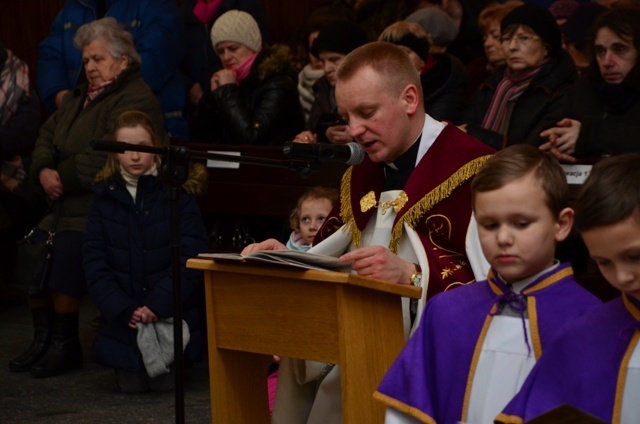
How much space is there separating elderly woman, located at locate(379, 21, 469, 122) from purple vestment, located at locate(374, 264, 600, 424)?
3.23m

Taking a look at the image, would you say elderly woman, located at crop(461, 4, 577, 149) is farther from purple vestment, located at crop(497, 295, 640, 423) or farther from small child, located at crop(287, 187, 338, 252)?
purple vestment, located at crop(497, 295, 640, 423)

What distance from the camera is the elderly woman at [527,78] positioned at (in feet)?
19.1

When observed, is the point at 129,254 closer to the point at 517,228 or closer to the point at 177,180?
the point at 177,180

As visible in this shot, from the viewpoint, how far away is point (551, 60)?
19.4 ft

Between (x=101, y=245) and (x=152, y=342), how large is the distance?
603 millimetres

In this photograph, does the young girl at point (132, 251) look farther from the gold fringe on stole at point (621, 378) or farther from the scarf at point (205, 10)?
the gold fringe on stole at point (621, 378)

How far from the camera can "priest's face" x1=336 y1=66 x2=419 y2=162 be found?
3.91 metres

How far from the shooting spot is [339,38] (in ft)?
21.6

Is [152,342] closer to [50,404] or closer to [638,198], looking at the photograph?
[50,404]

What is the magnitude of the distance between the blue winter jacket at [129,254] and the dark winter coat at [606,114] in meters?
2.11

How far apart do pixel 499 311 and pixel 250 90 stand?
4226 mm

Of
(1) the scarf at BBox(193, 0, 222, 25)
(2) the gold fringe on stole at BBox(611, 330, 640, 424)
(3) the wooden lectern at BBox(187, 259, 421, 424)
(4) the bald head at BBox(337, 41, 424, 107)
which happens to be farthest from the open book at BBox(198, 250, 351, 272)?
(1) the scarf at BBox(193, 0, 222, 25)

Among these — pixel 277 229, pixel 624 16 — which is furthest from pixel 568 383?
pixel 277 229

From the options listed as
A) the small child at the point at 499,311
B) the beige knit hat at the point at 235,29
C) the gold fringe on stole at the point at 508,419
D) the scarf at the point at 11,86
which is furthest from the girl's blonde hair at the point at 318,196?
the scarf at the point at 11,86
